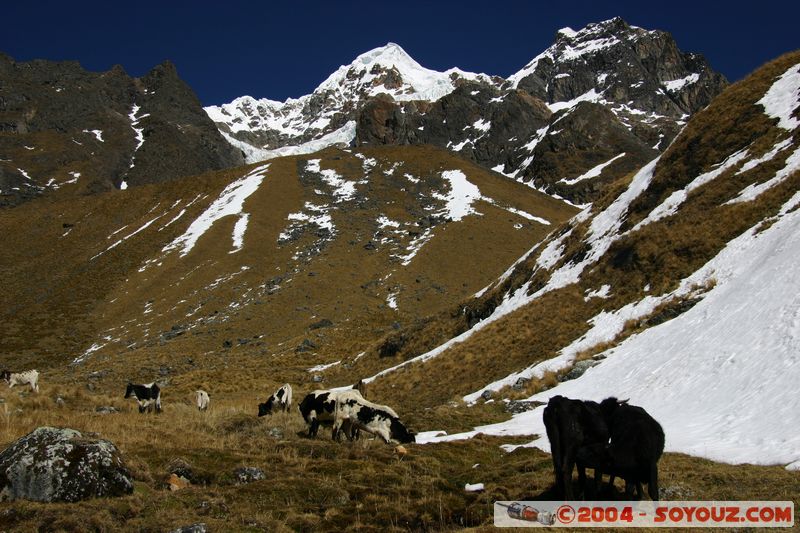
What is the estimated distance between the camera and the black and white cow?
1658 centimetres

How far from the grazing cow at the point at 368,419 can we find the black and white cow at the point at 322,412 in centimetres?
22

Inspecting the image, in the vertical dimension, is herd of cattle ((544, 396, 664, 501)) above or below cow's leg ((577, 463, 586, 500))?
above

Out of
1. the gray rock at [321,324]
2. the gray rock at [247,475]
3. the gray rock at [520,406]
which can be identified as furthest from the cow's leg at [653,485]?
the gray rock at [321,324]

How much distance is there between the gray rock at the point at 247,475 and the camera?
1132 centimetres

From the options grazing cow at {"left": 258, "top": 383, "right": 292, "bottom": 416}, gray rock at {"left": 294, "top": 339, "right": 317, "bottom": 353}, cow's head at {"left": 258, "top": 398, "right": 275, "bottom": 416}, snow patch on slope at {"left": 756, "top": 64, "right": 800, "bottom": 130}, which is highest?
snow patch on slope at {"left": 756, "top": 64, "right": 800, "bottom": 130}

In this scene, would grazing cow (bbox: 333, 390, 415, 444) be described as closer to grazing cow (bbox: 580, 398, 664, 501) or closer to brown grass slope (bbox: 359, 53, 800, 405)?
grazing cow (bbox: 580, 398, 664, 501)

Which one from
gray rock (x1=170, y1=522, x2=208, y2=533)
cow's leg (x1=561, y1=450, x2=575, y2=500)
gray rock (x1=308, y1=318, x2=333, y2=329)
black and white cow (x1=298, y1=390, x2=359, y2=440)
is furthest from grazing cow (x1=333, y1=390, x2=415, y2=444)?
gray rock (x1=308, y1=318, x2=333, y2=329)

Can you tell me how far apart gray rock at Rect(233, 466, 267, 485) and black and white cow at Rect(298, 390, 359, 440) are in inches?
195

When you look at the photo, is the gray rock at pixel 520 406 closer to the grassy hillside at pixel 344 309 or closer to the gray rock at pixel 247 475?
the grassy hillside at pixel 344 309

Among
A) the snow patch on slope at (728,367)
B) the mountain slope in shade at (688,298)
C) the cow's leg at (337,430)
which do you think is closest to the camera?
the snow patch on slope at (728,367)

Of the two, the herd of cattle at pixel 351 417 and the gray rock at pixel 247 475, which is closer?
the gray rock at pixel 247 475

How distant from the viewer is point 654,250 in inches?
1083

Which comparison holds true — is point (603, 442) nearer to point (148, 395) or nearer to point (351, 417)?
point (351, 417)

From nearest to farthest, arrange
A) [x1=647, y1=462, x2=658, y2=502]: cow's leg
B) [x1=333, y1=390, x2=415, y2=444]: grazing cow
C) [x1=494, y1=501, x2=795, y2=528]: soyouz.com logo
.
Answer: [x1=494, y1=501, x2=795, y2=528]: soyouz.com logo
[x1=647, y1=462, x2=658, y2=502]: cow's leg
[x1=333, y1=390, x2=415, y2=444]: grazing cow
